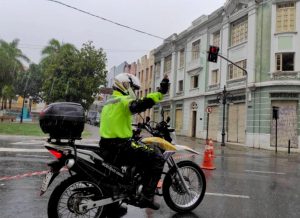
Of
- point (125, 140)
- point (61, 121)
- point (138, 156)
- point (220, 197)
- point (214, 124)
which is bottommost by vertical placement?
point (220, 197)

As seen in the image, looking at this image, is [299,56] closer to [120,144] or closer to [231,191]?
[231,191]

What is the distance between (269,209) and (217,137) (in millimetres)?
23794

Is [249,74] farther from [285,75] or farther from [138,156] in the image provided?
[138,156]

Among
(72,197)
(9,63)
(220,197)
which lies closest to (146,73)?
(9,63)

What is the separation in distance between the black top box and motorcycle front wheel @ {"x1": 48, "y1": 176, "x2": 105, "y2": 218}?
1.74ft

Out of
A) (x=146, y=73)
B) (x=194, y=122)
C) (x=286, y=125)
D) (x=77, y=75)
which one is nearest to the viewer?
(x=286, y=125)

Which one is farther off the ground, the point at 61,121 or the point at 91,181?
the point at 61,121

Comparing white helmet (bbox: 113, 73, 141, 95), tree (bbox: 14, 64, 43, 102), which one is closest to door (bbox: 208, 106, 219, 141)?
white helmet (bbox: 113, 73, 141, 95)

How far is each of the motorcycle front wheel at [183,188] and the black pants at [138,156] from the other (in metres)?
0.44

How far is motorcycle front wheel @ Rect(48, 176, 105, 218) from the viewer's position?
4164mm

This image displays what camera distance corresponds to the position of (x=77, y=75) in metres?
38.1

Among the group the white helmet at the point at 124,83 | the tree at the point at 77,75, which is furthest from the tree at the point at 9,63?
the white helmet at the point at 124,83

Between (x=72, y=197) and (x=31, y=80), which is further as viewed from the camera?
(x=31, y=80)

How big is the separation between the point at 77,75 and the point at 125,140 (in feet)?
113
